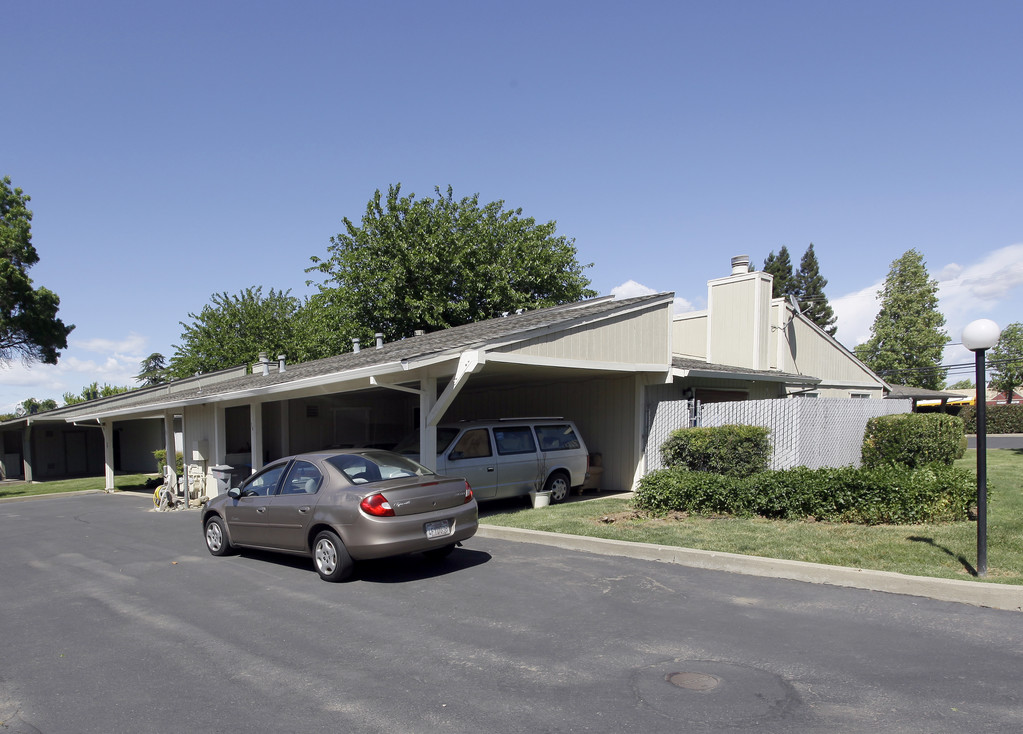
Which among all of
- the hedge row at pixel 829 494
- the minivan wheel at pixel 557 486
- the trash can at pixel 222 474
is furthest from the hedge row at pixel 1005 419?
the trash can at pixel 222 474

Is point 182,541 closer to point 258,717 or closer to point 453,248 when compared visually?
point 258,717

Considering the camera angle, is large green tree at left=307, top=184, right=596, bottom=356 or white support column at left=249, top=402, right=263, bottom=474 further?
large green tree at left=307, top=184, right=596, bottom=356

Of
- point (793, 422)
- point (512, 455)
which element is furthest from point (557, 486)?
point (793, 422)

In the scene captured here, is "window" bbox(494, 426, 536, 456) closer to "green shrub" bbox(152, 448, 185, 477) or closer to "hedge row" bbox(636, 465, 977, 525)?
"hedge row" bbox(636, 465, 977, 525)

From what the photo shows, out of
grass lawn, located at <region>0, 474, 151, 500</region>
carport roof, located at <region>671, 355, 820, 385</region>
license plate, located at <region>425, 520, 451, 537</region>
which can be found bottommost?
grass lawn, located at <region>0, 474, 151, 500</region>

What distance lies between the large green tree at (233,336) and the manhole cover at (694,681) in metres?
37.6

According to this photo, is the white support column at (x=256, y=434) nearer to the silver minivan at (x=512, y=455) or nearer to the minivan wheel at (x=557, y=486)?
the silver minivan at (x=512, y=455)

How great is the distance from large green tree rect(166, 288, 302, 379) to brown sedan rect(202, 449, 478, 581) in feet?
106

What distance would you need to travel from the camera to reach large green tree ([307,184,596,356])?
94.5 ft

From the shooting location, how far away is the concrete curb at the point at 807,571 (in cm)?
609

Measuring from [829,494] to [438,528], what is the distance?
5591 millimetres

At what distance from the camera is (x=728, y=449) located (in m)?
11.9

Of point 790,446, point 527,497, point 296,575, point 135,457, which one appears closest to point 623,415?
point 527,497

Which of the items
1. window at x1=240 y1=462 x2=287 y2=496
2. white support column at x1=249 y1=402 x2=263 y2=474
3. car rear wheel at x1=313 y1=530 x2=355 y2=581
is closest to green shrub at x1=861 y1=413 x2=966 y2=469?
car rear wheel at x1=313 y1=530 x2=355 y2=581
